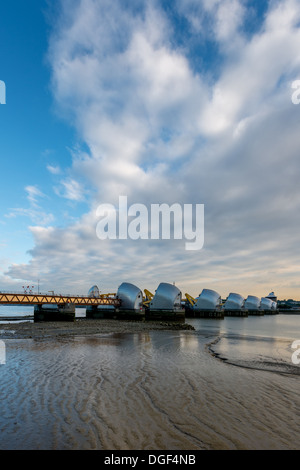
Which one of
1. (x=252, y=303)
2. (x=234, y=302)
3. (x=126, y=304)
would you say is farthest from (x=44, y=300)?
(x=252, y=303)

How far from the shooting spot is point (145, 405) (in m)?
8.82

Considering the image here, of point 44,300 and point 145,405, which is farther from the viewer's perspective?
point 44,300

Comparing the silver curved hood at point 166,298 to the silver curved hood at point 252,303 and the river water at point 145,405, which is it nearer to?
the river water at point 145,405

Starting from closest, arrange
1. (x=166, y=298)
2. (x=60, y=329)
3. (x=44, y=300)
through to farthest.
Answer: (x=60, y=329)
(x=44, y=300)
(x=166, y=298)

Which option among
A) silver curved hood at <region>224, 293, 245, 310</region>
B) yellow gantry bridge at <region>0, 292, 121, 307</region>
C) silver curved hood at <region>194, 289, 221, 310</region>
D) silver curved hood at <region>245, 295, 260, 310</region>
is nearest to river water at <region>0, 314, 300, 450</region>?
yellow gantry bridge at <region>0, 292, 121, 307</region>

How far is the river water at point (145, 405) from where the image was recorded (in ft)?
21.1

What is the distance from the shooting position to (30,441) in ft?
20.5

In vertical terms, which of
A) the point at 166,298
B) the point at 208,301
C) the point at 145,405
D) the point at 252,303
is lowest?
the point at 252,303

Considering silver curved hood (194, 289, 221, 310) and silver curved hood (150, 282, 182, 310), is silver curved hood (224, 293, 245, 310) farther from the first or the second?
silver curved hood (150, 282, 182, 310)

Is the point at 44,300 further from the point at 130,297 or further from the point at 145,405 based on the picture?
the point at 145,405

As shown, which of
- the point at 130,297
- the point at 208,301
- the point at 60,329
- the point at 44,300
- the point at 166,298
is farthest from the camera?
the point at 208,301

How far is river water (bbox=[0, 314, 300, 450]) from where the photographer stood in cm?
642
